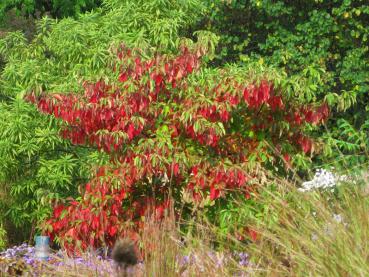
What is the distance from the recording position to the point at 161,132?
8289mm

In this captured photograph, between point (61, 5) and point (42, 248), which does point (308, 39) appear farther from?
point (61, 5)

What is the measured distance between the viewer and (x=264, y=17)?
1446cm

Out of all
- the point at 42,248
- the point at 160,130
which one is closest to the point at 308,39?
the point at 160,130

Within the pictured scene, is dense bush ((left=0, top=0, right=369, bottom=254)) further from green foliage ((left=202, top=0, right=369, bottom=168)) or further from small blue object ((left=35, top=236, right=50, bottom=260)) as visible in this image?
green foliage ((left=202, top=0, right=369, bottom=168))

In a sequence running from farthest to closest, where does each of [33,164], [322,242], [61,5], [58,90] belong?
[61,5] < [33,164] < [58,90] < [322,242]

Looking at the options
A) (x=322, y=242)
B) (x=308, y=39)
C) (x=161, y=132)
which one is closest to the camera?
(x=322, y=242)

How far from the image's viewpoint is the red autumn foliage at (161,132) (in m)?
8.13

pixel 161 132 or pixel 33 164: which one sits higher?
pixel 161 132

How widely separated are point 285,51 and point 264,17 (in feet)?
3.36

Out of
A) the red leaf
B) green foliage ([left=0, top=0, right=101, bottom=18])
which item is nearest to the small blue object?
the red leaf

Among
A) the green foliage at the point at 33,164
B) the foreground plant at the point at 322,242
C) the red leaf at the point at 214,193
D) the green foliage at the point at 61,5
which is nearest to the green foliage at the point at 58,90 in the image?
the green foliage at the point at 33,164

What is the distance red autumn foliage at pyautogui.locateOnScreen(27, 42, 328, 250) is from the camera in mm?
8133

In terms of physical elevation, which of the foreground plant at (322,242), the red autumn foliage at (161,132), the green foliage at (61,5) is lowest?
the foreground plant at (322,242)

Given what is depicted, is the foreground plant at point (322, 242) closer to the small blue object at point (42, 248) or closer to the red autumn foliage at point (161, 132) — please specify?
the red autumn foliage at point (161, 132)
